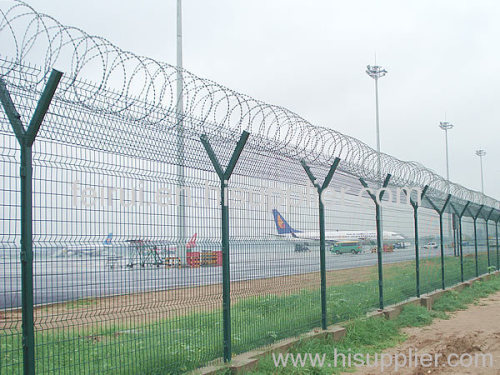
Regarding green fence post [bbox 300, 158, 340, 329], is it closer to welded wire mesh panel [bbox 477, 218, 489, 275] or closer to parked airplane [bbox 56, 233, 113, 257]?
parked airplane [bbox 56, 233, 113, 257]

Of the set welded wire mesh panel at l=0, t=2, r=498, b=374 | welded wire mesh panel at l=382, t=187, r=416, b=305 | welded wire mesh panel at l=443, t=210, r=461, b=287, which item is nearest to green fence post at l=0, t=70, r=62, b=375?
welded wire mesh panel at l=0, t=2, r=498, b=374

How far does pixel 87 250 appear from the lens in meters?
4.00

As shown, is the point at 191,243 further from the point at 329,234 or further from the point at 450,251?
the point at 450,251

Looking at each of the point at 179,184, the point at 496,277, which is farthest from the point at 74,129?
the point at 496,277

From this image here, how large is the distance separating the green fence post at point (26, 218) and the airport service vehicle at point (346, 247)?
16.5ft

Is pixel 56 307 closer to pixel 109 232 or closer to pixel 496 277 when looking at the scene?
pixel 109 232

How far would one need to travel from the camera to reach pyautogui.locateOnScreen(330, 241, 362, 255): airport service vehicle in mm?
8000

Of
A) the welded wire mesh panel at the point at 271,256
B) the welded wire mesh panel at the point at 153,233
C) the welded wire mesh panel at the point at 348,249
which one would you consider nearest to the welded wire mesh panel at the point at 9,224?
the welded wire mesh panel at the point at 153,233

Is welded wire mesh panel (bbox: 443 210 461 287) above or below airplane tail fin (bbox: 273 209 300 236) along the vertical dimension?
below

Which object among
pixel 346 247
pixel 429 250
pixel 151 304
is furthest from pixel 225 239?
pixel 429 250

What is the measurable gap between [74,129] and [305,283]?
3989 millimetres

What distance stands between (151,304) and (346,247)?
4.50 meters

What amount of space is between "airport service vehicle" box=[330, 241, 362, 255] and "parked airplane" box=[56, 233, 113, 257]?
4363 mm

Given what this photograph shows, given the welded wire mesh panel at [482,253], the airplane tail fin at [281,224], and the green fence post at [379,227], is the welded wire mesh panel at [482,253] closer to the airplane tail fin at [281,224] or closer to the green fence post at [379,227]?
the green fence post at [379,227]
